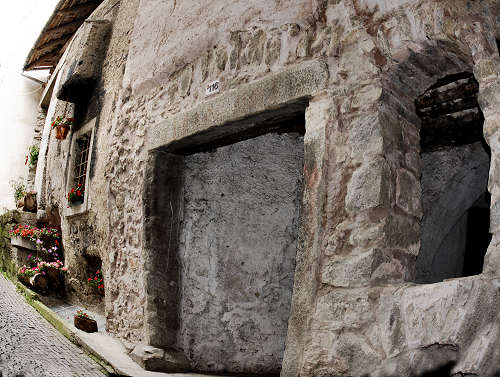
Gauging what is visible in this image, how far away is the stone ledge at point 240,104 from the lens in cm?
291

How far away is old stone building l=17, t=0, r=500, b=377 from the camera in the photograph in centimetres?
226

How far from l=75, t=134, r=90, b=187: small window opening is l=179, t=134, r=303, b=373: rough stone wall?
3.21 m

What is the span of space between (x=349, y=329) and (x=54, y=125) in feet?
21.0

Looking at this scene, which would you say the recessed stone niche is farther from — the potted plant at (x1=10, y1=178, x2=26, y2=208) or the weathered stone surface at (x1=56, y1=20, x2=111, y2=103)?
the potted plant at (x1=10, y1=178, x2=26, y2=208)

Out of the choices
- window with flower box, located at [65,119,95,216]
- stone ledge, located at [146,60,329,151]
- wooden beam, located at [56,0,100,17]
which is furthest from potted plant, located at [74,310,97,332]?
wooden beam, located at [56,0,100,17]

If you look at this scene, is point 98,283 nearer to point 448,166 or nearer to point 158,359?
point 158,359

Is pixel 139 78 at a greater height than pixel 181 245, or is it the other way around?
pixel 139 78

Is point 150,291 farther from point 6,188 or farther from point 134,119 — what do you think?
point 6,188

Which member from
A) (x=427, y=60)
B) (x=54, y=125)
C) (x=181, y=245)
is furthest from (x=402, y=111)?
(x=54, y=125)

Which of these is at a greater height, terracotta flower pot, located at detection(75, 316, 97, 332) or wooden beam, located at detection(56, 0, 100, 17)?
wooden beam, located at detection(56, 0, 100, 17)


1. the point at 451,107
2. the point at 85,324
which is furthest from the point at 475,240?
the point at 85,324

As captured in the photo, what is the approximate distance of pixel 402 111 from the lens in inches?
109

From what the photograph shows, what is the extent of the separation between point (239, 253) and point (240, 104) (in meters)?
1.53

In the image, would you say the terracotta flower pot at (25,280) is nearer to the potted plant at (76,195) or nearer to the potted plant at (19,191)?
the potted plant at (76,195)
